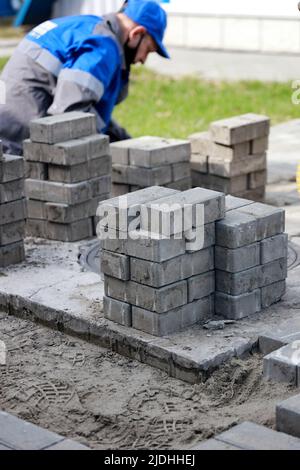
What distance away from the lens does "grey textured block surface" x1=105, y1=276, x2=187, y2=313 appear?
575 centimetres

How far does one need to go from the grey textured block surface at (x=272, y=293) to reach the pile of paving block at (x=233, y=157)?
2.32m

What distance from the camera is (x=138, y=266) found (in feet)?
19.0

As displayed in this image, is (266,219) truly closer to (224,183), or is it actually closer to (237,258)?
(237,258)

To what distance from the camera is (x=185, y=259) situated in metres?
5.82

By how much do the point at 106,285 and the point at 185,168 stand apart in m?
2.61

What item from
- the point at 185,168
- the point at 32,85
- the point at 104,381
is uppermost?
the point at 32,85

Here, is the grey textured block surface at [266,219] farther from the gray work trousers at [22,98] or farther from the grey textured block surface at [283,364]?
the gray work trousers at [22,98]

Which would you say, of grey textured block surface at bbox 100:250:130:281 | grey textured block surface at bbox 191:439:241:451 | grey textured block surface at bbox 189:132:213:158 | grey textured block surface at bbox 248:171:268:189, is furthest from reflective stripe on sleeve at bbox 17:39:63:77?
grey textured block surface at bbox 191:439:241:451

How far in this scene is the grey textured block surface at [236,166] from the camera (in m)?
8.51

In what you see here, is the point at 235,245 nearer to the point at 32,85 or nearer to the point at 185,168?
the point at 185,168

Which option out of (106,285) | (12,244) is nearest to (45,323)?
(106,285)

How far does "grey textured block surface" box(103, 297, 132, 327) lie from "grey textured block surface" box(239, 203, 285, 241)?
2.92 ft

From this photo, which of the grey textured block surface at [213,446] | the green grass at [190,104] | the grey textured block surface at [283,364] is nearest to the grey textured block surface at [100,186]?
the grey textured block surface at [283,364]

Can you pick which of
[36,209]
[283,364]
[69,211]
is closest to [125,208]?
[283,364]
